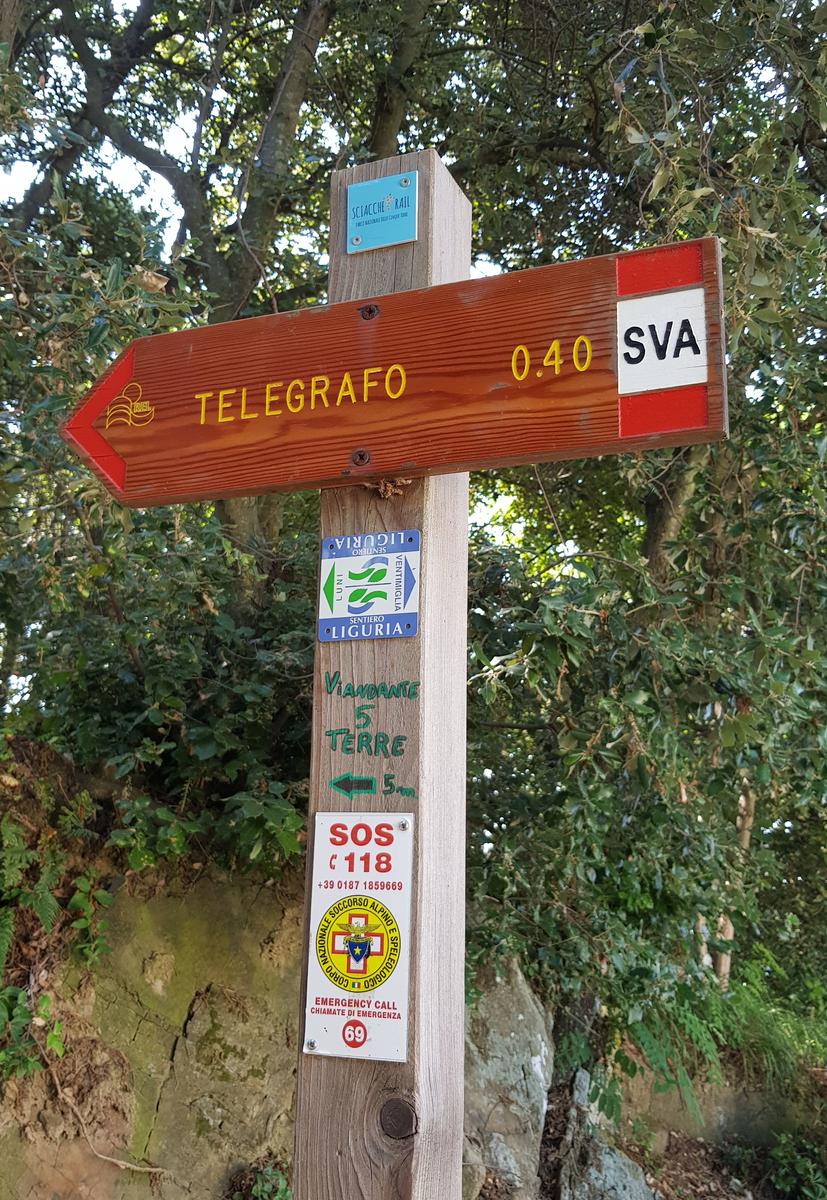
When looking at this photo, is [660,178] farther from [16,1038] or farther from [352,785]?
[16,1038]

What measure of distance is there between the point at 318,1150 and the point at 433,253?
1724mm

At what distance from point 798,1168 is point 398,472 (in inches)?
280

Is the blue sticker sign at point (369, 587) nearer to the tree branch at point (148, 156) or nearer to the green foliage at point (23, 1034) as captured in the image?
the green foliage at point (23, 1034)

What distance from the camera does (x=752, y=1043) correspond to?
812 cm

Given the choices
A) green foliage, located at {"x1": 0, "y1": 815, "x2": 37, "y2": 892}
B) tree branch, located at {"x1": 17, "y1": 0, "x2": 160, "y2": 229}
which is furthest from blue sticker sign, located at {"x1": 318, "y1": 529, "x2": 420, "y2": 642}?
tree branch, located at {"x1": 17, "y1": 0, "x2": 160, "y2": 229}

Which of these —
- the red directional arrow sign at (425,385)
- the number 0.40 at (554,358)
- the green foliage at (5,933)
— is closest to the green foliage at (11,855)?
the green foliage at (5,933)

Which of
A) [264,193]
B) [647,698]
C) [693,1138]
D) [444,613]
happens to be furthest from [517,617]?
[693,1138]

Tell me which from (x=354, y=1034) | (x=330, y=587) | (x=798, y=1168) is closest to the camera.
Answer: (x=354, y=1034)

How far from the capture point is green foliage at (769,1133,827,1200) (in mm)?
6906

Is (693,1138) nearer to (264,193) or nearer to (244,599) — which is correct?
(244,599)

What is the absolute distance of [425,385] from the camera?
1.99 metres

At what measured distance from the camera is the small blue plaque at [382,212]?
217 centimetres

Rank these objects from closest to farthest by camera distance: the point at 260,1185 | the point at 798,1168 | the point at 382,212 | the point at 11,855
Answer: the point at 382,212 → the point at 11,855 → the point at 260,1185 → the point at 798,1168

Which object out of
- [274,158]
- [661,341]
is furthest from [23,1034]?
[274,158]
